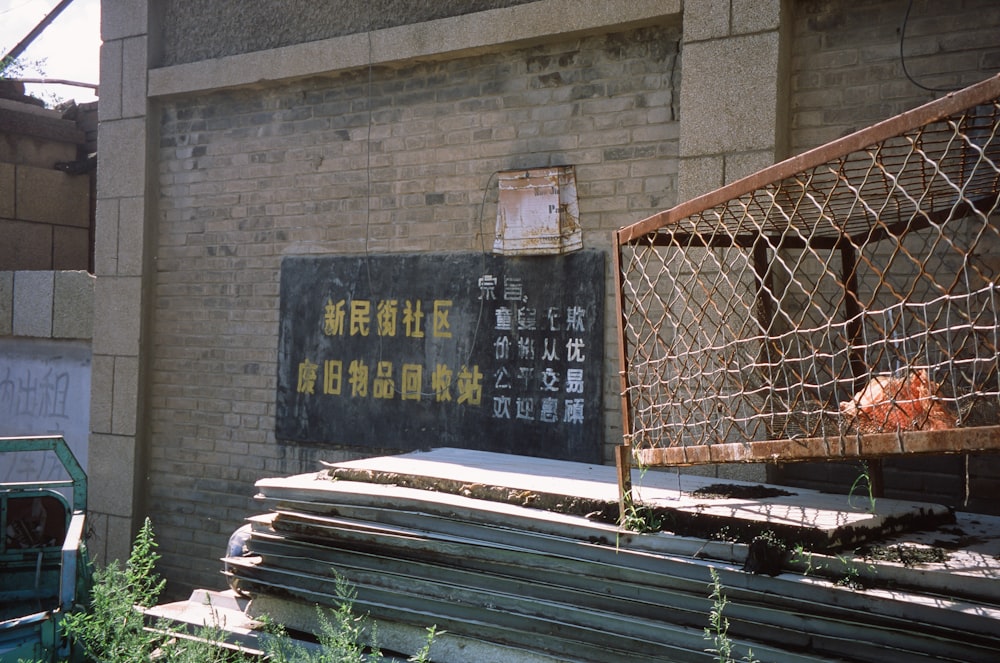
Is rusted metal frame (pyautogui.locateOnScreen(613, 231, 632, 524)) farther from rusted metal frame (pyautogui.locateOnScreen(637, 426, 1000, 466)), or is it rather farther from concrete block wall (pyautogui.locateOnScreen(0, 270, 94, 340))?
concrete block wall (pyautogui.locateOnScreen(0, 270, 94, 340))

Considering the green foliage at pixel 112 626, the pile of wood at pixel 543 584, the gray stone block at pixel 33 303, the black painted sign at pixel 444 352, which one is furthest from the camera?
the gray stone block at pixel 33 303

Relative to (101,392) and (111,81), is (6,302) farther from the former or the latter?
(111,81)

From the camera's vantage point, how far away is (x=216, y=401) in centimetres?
663

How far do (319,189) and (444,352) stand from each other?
1561mm

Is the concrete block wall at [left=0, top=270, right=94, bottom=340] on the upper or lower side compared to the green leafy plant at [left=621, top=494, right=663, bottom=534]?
upper

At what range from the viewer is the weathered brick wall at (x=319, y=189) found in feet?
16.4

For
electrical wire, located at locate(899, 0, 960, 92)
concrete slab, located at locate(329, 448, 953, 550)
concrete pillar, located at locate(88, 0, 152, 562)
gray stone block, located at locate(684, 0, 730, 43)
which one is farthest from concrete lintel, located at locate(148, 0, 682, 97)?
concrete slab, located at locate(329, 448, 953, 550)

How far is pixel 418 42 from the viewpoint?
5613 mm

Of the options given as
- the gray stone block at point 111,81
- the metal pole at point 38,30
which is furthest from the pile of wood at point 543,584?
the metal pole at point 38,30

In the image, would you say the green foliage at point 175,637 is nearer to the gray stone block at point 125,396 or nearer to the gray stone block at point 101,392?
the gray stone block at point 125,396

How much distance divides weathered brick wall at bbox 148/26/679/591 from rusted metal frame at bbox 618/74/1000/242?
220 cm

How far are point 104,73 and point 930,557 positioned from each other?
706 centimetres

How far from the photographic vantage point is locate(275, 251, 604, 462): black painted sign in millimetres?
5070

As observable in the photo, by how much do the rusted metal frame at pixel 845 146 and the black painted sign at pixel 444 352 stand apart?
7.36ft
